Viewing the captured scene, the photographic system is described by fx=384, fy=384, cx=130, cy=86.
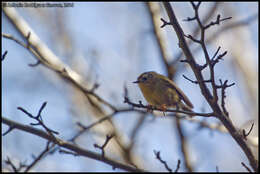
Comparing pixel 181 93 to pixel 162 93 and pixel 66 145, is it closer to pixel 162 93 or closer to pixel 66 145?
pixel 162 93

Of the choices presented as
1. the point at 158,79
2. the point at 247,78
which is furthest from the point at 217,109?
the point at 247,78

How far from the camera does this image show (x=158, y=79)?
494cm

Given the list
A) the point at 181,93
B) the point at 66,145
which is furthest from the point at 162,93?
the point at 66,145

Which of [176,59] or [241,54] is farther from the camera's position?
[241,54]

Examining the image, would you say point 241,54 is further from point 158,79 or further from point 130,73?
point 158,79

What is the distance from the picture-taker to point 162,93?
4688 millimetres

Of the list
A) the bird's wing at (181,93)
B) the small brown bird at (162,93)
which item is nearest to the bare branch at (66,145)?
the bird's wing at (181,93)

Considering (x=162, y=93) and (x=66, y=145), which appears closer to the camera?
(x=66, y=145)

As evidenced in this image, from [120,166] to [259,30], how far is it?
21.2 feet

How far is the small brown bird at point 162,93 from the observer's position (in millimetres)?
4590

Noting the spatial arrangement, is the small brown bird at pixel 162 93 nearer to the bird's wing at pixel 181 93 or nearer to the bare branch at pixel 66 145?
the bird's wing at pixel 181 93

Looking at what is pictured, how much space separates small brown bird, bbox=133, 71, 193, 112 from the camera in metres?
4.59

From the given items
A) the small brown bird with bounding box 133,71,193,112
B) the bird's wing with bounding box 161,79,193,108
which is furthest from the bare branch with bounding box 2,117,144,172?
the small brown bird with bounding box 133,71,193,112

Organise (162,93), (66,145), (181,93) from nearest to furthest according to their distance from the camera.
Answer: (66,145) → (181,93) → (162,93)
